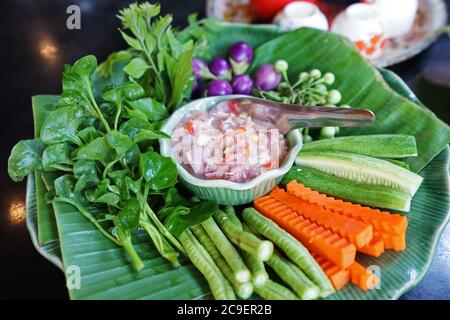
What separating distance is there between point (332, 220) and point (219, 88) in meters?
0.88

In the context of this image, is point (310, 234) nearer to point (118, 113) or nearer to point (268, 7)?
point (118, 113)

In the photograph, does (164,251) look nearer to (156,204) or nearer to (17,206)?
(156,204)

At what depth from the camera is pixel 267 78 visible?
2.23 metres

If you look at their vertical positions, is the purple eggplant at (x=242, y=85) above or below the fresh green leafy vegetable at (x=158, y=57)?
below

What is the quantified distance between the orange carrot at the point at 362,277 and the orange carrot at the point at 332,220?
7 centimetres

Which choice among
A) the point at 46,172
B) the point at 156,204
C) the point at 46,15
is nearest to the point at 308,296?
the point at 156,204

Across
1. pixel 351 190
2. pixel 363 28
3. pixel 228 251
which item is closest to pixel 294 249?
pixel 228 251

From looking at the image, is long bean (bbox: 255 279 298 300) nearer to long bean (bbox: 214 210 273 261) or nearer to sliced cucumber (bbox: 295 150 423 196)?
long bean (bbox: 214 210 273 261)

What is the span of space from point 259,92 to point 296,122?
0.35m

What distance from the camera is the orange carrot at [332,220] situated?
1498 millimetres

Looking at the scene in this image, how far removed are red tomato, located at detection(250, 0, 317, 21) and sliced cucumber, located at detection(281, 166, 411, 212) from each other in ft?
4.32

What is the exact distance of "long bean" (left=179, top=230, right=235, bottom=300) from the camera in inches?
56.6

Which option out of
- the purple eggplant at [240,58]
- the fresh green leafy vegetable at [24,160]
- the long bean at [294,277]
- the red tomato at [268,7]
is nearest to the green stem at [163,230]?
the long bean at [294,277]

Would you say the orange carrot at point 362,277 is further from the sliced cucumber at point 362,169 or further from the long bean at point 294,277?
the sliced cucumber at point 362,169
